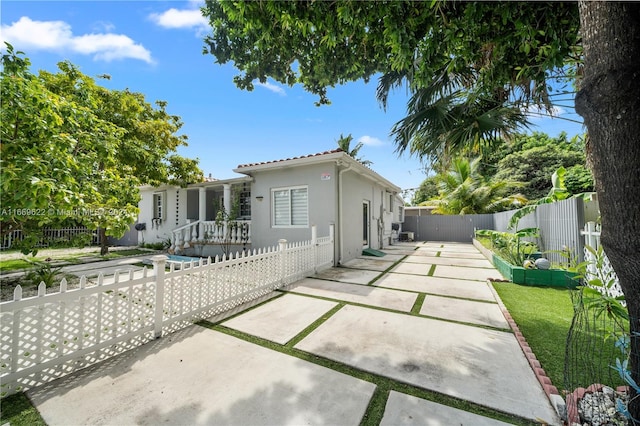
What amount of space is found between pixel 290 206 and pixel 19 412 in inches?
295

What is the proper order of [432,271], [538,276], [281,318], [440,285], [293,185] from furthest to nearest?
[293,185] → [432,271] → [440,285] → [538,276] → [281,318]

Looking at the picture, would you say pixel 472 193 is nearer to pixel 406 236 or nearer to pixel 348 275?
pixel 406 236

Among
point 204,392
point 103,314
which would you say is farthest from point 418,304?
point 103,314

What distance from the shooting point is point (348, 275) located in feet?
23.8

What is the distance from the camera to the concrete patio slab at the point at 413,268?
7.72 metres

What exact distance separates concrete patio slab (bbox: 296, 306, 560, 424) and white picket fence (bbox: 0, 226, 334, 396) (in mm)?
1986

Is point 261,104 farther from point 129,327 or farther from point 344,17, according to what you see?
point 129,327

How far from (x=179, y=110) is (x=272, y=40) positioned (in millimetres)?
11686

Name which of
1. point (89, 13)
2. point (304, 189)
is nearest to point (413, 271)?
point (304, 189)

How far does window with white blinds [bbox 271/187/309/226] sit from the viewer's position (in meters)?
8.96

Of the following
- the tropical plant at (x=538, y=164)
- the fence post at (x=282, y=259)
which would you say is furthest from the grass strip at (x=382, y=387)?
the tropical plant at (x=538, y=164)

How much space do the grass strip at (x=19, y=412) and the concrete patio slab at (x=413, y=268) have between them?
7394 millimetres

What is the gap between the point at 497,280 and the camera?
6.50m

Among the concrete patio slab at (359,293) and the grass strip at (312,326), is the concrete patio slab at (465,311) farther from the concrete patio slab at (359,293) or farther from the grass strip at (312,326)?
the grass strip at (312,326)
